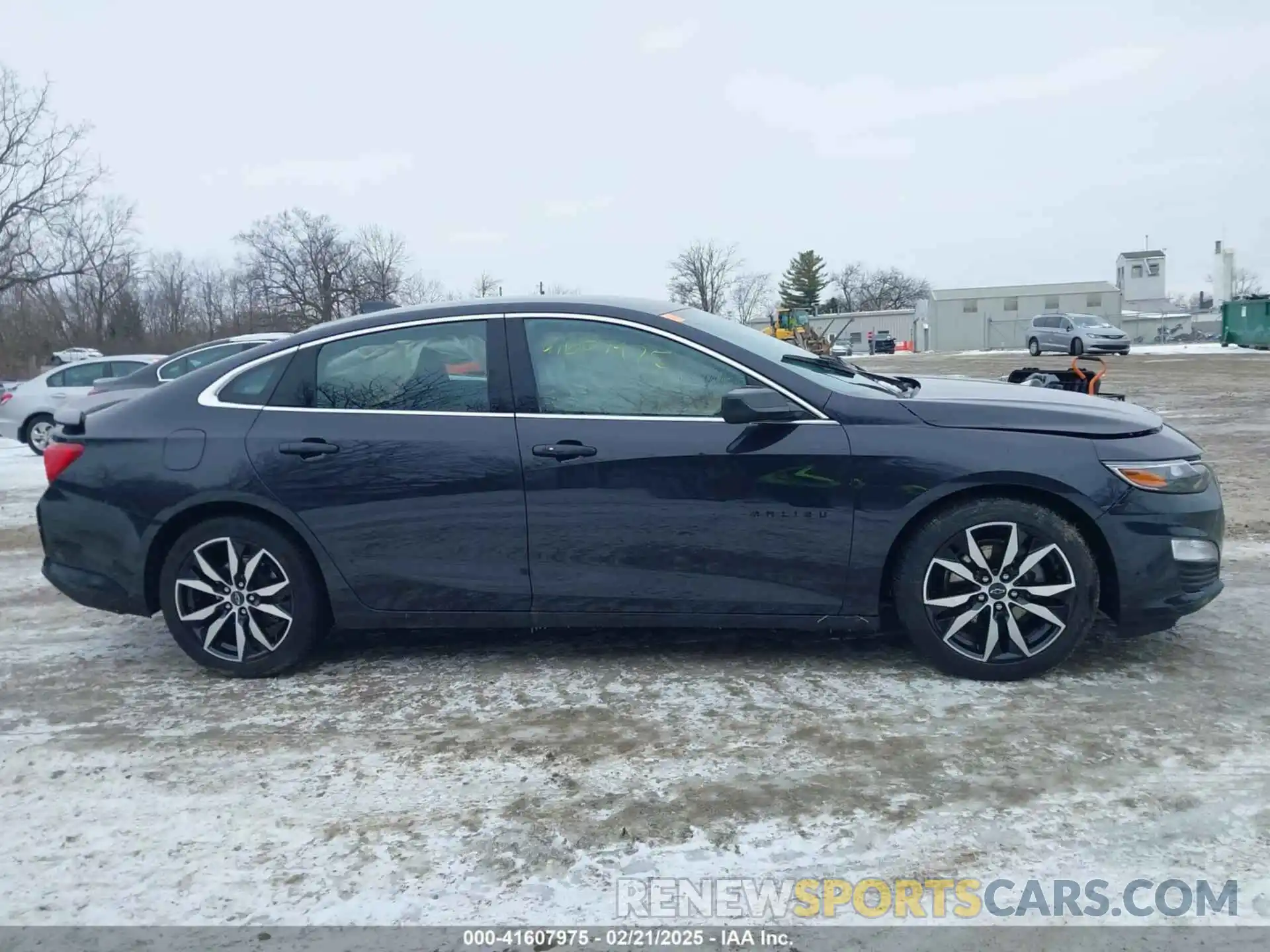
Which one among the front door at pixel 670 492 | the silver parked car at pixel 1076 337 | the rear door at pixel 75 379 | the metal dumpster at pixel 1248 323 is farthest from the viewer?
the metal dumpster at pixel 1248 323

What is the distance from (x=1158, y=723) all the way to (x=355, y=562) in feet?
10.2

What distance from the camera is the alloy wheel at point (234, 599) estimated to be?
13.9 feet

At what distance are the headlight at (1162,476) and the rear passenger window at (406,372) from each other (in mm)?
2514

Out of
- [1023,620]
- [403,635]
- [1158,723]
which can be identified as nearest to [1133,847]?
[1158,723]

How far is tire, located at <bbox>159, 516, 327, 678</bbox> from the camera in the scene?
4.21m

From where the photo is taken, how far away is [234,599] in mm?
4254

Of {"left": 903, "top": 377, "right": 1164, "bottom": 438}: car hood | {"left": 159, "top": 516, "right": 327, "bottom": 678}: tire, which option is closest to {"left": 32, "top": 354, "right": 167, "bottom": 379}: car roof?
{"left": 159, "top": 516, "right": 327, "bottom": 678}: tire

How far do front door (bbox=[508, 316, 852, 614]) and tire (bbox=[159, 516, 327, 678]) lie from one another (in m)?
1.03

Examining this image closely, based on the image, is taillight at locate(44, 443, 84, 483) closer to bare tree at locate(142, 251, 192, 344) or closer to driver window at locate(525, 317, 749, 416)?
driver window at locate(525, 317, 749, 416)

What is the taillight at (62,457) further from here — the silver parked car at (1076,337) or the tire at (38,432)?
the silver parked car at (1076,337)

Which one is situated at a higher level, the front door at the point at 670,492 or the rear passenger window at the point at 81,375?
the rear passenger window at the point at 81,375

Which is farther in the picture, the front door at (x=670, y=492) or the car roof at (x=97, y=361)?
the car roof at (x=97, y=361)

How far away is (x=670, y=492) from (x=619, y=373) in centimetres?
55

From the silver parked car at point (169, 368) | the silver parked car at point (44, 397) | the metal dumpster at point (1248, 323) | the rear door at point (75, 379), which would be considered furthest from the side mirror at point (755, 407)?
the metal dumpster at point (1248, 323)
